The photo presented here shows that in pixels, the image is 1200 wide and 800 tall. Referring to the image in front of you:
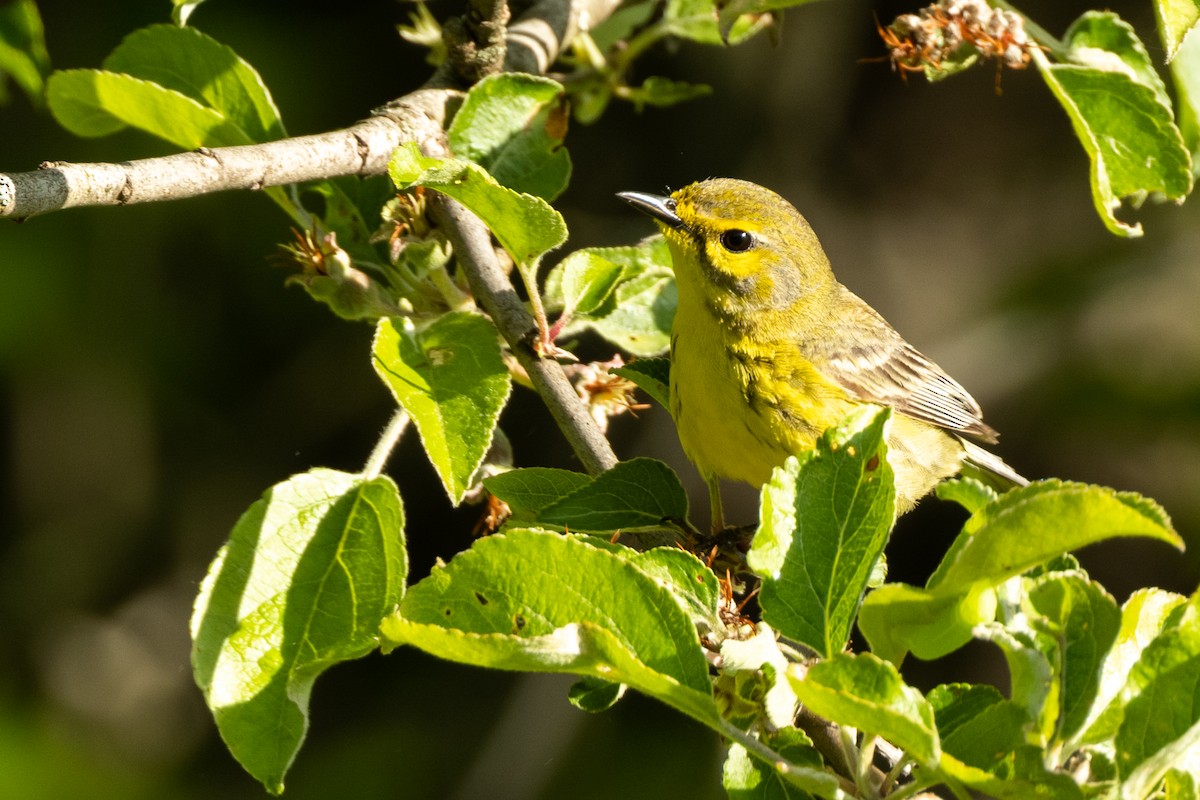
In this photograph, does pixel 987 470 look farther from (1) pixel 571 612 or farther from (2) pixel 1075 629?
(1) pixel 571 612

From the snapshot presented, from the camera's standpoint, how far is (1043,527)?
140 cm

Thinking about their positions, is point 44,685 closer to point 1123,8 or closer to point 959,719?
point 959,719

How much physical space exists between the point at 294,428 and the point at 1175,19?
3.70 m

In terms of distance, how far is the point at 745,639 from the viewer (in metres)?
1.76

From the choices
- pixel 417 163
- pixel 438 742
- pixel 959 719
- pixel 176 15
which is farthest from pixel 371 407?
pixel 959 719

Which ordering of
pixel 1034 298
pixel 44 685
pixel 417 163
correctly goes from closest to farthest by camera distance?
pixel 417 163, pixel 44 685, pixel 1034 298

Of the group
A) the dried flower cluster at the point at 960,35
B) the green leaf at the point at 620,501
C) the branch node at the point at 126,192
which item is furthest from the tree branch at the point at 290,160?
the dried flower cluster at the point at 960,35

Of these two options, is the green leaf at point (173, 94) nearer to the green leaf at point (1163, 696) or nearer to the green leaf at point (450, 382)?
the green leaf at point (450, 382)

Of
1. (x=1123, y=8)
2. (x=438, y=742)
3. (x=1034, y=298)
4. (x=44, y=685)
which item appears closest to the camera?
(x=44, y=685)

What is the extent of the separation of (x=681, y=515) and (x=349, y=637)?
1.90 feet

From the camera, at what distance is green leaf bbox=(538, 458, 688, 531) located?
208cm

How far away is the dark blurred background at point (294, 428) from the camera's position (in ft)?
14.7

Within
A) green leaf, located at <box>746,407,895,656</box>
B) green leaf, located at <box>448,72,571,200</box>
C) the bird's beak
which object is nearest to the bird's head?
the bird's beak

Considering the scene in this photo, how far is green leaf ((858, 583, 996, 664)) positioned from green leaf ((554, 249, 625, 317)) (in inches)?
38.4
